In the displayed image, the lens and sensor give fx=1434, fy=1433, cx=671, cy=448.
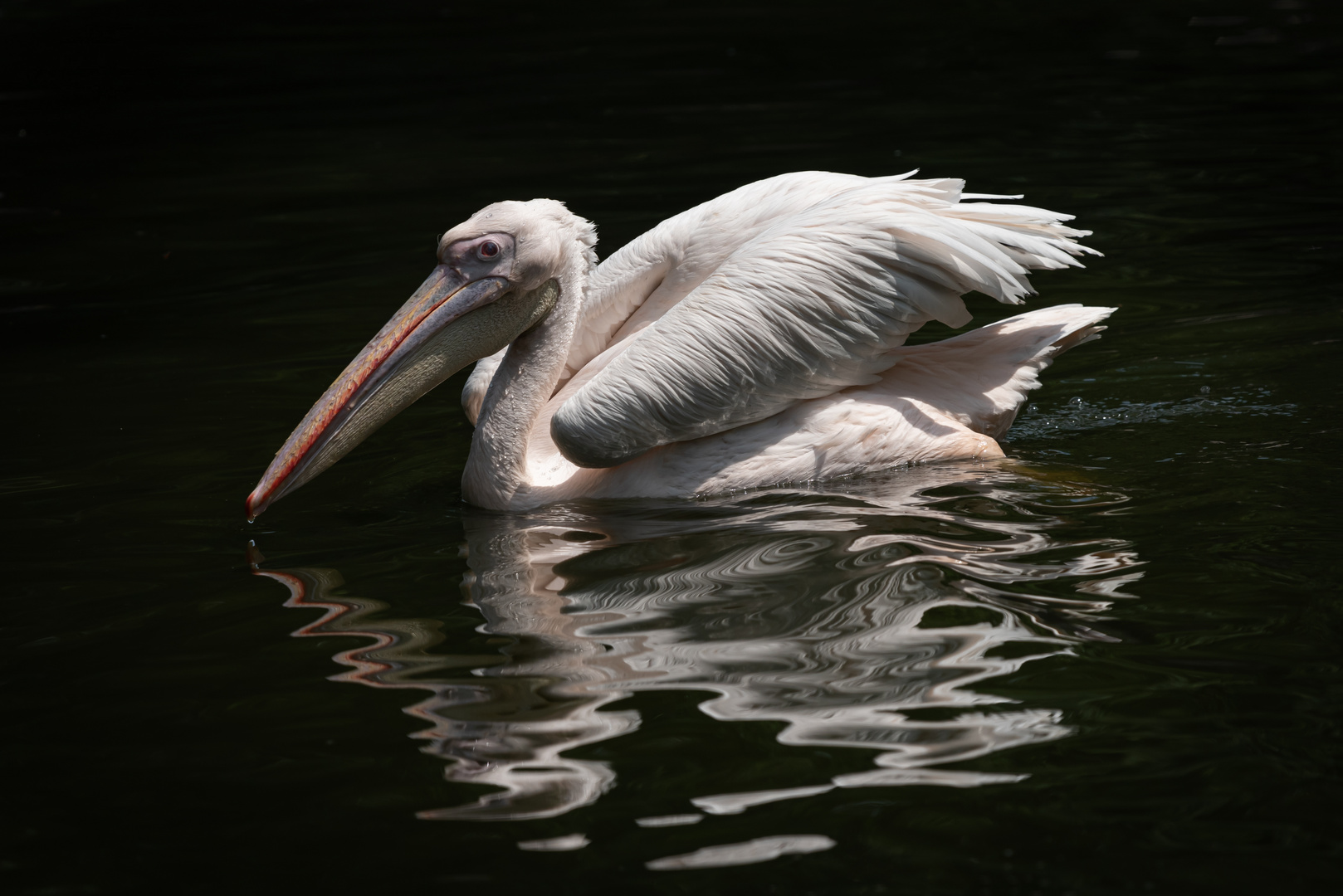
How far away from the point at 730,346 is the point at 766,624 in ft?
3.75

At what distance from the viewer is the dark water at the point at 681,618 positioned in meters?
2.74

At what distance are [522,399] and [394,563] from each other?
0.86 metres

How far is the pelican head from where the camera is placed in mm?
4625

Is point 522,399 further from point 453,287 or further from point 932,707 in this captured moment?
point 932,707

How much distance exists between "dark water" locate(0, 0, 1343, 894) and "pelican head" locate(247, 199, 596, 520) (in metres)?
0.33

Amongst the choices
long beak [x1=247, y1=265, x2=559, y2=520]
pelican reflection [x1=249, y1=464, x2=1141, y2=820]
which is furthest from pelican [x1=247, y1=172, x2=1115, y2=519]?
pelican reflection [x1=249, y1=464, x2=1141, y2=820]

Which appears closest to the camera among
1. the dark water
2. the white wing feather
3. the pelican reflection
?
the dark water

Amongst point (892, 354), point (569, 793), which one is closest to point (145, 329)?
point (892, 354)

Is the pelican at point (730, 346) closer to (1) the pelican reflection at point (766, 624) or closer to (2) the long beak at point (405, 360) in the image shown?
(2) the long beak at point (405, 360)

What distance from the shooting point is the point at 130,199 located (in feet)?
35.3

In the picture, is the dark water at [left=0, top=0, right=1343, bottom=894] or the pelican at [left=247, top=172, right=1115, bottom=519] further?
the pelican at [left=247, top=172, right=1115, bottom=519]

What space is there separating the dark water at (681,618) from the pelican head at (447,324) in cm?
33

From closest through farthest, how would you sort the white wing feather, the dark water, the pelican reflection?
the dark water < the pelican reflection < the white wing feather

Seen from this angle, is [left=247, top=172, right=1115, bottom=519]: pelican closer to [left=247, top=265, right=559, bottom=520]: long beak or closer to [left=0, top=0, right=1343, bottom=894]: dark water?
[left=247, top=265, right=559, bottom=520]: long beak
